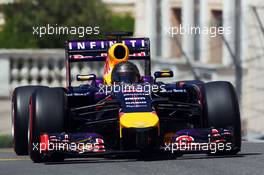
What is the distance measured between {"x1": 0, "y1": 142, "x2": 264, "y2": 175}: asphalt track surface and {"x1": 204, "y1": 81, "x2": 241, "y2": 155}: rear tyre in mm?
367

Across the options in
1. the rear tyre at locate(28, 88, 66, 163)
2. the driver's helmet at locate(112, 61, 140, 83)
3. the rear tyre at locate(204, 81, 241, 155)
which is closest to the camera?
the rear tyre at locate(28, 88, 66, 163)

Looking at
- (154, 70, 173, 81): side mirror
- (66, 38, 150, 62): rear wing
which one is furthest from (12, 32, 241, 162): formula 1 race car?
(66, 38, 150, 62): rear wing

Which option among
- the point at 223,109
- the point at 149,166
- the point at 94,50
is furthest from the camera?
the point at 94,50

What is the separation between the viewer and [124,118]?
1512cm

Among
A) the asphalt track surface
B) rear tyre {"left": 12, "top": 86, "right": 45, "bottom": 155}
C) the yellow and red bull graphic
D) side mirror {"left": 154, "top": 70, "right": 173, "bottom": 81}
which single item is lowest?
the asphalt track surface

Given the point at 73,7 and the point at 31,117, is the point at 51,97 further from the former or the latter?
the point at 73,7

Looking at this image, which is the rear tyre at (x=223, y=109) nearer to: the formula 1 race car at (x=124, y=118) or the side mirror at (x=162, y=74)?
the formula 1 race car at (x=124, y=118)

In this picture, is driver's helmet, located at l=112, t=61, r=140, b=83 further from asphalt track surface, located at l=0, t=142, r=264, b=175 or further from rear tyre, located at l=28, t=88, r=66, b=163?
rear tyre, located at l=28, t=88, r=66, b=163

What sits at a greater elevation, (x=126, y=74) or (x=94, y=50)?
(x=94, y=50)

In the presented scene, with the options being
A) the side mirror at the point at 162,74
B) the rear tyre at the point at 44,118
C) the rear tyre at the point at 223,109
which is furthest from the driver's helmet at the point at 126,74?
the rear tyre at the point at 44,118

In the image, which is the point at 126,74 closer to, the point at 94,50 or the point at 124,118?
the point at 124,118

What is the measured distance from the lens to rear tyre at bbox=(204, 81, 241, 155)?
618 inches

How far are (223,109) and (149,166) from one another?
1.79 metres

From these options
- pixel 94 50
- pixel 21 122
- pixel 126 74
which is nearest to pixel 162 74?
pixel 126 74
